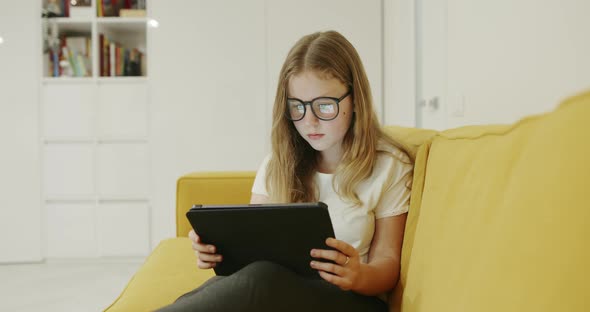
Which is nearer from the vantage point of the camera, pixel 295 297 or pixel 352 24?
pixel 295 297

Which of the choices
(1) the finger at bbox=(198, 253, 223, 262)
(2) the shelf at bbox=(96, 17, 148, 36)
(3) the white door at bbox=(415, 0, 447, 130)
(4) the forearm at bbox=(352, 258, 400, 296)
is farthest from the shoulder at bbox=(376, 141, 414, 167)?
(2) the shelf at bbox=(96, 17, 148, 36)

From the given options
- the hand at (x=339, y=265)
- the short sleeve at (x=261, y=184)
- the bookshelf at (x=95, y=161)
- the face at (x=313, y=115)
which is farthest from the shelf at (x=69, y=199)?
the hand at (x=339, y=265)

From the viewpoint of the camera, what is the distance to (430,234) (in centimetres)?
95

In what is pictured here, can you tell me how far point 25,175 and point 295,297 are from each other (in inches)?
121

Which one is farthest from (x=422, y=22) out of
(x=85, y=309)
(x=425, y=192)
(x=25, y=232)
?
(x=25, y=232)

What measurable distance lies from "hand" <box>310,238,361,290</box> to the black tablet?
0.02m

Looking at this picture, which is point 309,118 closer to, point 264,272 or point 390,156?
point 390,156

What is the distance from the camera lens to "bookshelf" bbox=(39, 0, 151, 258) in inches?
136

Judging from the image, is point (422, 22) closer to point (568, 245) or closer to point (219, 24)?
point (219, 24)

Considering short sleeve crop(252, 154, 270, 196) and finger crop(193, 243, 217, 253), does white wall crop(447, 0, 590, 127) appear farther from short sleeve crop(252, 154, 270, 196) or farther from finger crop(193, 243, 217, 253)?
finger crop(193, 243, 217, 253)

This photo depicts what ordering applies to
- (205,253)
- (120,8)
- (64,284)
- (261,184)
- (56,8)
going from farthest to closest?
(120,8) → (56,8) → (64,284) → (261,184) → (205,253)

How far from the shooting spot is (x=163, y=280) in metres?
1.37

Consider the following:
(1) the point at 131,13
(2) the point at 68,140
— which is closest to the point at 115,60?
(1) the point at 131,13

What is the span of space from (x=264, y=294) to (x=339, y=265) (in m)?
0.18
